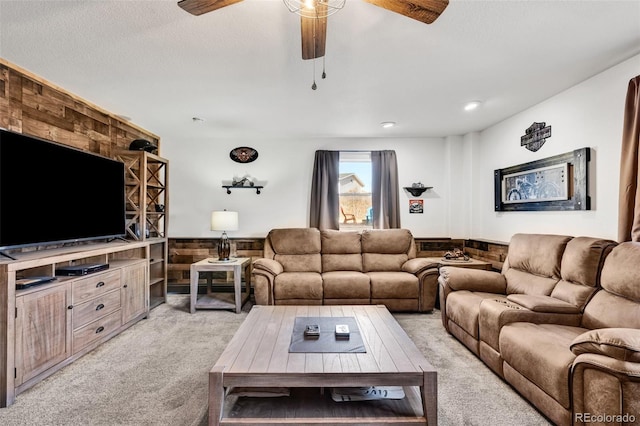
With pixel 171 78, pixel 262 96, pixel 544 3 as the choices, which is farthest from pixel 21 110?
pixel 544 3

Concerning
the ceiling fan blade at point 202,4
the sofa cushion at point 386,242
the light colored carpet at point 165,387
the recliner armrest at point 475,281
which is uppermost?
the ceiling fan blade at point 202,4

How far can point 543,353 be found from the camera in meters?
1.88

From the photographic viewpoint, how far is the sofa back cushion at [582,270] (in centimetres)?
235

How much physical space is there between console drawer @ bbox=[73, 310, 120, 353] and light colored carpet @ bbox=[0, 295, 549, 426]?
0.37 ft

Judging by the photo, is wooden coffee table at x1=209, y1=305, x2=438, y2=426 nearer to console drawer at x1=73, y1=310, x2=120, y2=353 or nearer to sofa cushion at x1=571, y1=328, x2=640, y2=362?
sofa cushion at x1=571, y1=328, x2=640, y2=362

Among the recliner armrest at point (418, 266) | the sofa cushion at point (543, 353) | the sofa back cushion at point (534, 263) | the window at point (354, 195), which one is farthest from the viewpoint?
the window at point (354, 195)

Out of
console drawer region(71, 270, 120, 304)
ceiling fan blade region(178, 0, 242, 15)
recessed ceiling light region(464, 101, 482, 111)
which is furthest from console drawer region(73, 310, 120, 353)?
recessed ceiling light region(464, 101, 482, 111)

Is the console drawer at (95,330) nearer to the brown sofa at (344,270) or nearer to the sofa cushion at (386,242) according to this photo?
the brown sofa at (344,270)

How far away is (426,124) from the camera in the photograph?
14.2 feet

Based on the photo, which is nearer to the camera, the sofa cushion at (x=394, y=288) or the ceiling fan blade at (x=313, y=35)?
the ceiling fan blade at (x=313, y=35)

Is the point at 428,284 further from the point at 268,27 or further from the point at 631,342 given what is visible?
the point at 268,27

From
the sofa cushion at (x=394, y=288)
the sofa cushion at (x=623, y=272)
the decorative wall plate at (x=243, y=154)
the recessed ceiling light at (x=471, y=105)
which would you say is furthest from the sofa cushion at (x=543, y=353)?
the decorative wall plate at (x=243, y=154)

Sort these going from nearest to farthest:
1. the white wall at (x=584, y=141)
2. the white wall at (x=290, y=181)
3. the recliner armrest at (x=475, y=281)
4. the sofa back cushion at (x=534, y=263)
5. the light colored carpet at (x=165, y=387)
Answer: the light colored carpet at (x=165, y=387) < the white wall at (x=584, y=141) < the sofa back cushion at (x=534, y=263) < the recliner armrest at (x=475, y=281) < the white wall at (x=290, y=181)

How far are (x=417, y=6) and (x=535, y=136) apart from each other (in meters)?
A: 2.78
